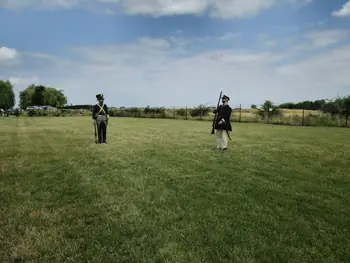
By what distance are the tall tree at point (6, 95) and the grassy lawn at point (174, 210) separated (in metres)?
99.6

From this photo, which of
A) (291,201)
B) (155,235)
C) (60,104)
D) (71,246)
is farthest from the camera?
(60,104)

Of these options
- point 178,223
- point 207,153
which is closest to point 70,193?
point 178,223

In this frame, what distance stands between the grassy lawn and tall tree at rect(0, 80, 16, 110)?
9964 centimetres

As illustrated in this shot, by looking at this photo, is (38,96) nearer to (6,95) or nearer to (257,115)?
(6,95)

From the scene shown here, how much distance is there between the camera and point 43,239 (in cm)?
481

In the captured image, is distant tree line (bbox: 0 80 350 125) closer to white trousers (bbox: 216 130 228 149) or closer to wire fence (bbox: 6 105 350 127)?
wire fence (bbox: 6 105 350 127)

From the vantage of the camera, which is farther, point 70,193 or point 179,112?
point 179,112

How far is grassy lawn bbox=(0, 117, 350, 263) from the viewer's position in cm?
448

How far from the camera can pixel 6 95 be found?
329 ft

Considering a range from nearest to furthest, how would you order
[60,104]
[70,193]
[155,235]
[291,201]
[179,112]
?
[155,235] < [291,201] < [70,193] < [179,112] < [60,104]

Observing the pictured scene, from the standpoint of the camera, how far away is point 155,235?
→ 4945mm

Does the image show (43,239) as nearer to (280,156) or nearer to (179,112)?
(280,156)

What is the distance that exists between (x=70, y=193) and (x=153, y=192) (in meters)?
1.78

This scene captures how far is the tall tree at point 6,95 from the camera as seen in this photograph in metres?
99.1
